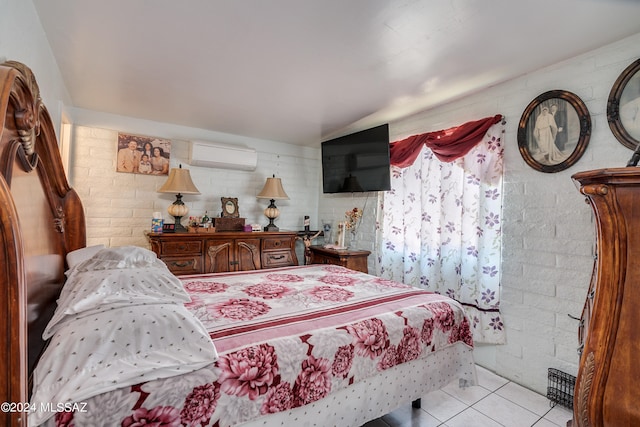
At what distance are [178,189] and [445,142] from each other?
2.83 meters

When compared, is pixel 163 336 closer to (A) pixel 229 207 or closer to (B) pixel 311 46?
(B) pixel 311 46

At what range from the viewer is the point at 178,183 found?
321cm

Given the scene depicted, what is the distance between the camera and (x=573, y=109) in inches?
74.4

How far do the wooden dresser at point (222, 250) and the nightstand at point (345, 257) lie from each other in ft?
1.62

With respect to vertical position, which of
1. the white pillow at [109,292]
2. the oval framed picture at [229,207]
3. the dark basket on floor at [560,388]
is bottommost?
the dark basket on floor at [560,388]

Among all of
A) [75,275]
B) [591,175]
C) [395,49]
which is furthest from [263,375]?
[395,49]

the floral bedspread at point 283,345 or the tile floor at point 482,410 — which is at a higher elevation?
the floral bedspread at point 283,345

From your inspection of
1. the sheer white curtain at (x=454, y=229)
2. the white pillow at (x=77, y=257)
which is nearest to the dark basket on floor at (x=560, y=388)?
the sheer white curtain at (x=454, y=229)

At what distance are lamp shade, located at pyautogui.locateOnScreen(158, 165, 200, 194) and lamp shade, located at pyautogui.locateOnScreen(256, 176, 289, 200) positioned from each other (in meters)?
0.89

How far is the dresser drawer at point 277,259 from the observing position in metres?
3.61

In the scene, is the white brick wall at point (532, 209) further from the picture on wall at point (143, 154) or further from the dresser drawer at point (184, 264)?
the dresser drawer at point (184, 264)

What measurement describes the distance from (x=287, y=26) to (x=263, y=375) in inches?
69.6

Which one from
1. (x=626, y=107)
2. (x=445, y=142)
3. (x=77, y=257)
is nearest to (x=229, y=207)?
(x=77, y=257)

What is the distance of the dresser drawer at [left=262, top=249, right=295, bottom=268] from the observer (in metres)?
3.61
